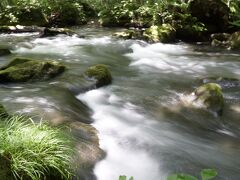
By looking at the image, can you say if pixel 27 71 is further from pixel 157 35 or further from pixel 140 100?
pixel 157 35

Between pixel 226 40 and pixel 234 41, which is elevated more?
pixel 234 41

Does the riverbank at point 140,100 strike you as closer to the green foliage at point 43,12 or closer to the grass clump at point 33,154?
the grass clump at point 33,154

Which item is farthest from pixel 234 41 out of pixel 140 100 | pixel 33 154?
pixel 33 154

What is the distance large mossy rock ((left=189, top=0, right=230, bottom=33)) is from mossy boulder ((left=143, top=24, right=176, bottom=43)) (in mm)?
1524

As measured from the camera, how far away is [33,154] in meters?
3.58

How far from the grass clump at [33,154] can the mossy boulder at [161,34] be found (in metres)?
11.4

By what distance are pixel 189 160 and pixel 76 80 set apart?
408cm

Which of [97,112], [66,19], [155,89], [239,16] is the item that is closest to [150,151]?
[97,112]

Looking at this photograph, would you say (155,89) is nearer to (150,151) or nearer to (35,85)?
(35,85)

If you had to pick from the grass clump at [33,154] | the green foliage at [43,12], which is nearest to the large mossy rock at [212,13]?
the green foliage at [43,12]

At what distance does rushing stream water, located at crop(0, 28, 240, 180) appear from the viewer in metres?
4.98

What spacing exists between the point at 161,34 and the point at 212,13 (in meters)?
2.82

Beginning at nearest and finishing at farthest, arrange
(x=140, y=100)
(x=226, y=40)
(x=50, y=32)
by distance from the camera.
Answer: (x=140, y=100)
(x=226, y=40)
(x=50, y=32)

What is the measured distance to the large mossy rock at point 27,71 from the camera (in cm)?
823
